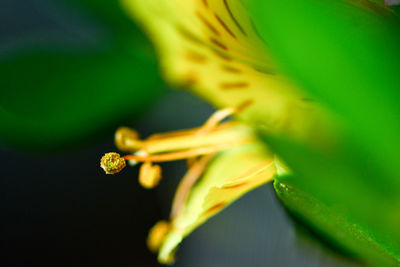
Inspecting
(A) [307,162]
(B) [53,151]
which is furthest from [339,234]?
(B) [53,151]

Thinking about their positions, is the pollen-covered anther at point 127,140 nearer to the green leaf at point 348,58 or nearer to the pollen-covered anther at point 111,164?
the pollen-covered anther at point 111,164

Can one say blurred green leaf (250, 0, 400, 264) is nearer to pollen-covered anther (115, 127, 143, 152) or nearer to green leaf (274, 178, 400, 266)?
green leaf (274, 178, 400, 266)

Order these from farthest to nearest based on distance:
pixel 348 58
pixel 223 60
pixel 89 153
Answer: pixel 89 153, pixel 223 60, pixel 348 58

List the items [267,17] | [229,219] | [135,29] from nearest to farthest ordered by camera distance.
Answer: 1. [267,17]
2. [135,29]
3. [229,219]

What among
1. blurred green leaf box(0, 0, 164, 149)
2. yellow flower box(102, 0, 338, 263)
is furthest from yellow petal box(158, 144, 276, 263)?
blurred green leaf box(0, 0, 164, 149)

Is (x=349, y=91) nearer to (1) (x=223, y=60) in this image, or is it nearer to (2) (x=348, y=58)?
(2) (x=348, y=58)

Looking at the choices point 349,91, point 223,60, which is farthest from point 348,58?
point 223,60

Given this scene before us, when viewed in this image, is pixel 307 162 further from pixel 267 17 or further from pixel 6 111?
pixel 6 111
